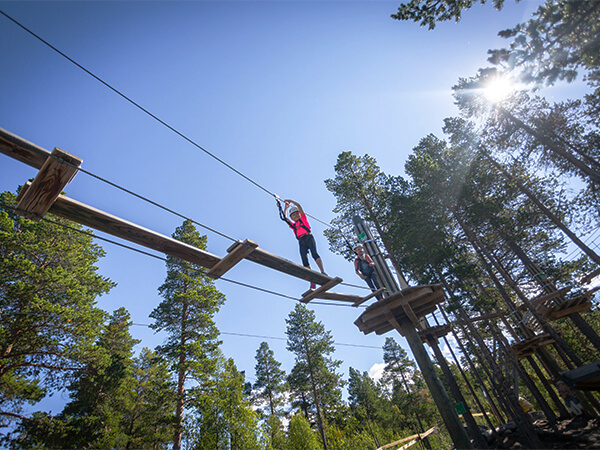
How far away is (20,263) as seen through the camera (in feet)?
37.6

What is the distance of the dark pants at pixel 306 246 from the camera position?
6285 millimetres

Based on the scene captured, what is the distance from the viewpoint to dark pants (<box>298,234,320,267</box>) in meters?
6.29

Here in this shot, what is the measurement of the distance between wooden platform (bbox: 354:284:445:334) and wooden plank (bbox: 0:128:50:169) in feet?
20.2

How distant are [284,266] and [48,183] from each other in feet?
11.8

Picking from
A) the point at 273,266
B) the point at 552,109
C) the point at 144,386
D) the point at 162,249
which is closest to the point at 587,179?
the point at 552,109

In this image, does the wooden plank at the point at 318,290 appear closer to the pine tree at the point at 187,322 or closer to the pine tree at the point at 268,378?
the pine tree at the point at 187,322

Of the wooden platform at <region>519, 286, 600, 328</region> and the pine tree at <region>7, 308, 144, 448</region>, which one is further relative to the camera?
the wooden platform at <region>519, 286, 600, 328</region>

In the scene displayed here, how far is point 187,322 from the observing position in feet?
56.0

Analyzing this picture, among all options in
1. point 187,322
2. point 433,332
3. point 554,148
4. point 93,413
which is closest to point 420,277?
point 433,332

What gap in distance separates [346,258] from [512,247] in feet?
37.6

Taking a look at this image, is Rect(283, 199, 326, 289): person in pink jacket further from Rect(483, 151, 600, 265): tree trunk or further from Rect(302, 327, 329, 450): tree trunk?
Rect(302, 327, 329, 450): tree trunk

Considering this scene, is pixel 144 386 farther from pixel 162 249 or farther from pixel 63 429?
pixel 162 249

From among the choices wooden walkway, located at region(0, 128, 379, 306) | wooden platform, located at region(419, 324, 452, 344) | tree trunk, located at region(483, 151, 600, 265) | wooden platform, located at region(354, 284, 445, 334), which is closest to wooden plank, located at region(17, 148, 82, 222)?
wooden walkway, located at region(0, 128, 379, 306)

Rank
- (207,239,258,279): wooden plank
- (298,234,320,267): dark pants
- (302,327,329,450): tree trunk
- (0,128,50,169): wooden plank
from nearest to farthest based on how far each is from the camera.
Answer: (0,128,50,169): wooden plank, (207,239,258,279): wooden plank, (298,234,320,267): dark pants, (302,327,329,450): tree trunk
